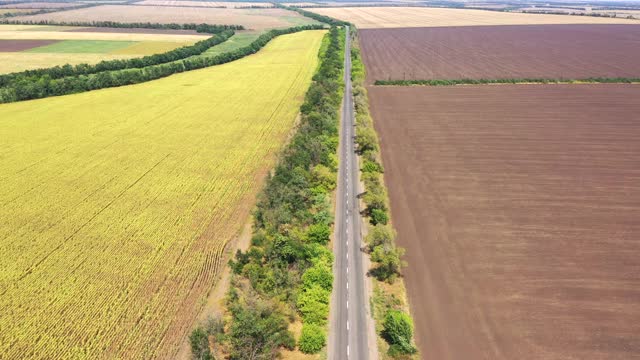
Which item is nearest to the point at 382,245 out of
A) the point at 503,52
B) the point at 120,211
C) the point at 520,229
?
the point at 520,229

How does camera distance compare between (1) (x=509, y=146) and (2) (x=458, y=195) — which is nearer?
(2) (x=458, y=195)

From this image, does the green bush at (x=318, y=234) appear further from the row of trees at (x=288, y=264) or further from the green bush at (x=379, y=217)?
the green bush at (x=379, y=217)

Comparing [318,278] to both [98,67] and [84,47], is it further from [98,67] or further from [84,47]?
[84,47]

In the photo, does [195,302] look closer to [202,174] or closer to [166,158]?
[202,174]

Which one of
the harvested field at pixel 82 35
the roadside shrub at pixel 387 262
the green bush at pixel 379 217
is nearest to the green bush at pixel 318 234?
the roadside shrub at pixel 387 262

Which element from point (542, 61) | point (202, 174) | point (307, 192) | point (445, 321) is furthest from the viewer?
point (542, 61)

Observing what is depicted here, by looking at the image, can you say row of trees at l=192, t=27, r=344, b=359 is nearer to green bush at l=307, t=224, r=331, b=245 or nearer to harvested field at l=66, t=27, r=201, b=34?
green bush at l=307, t=224, r=331, b=245

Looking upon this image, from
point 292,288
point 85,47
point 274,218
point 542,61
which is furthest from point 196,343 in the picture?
point 85,47
